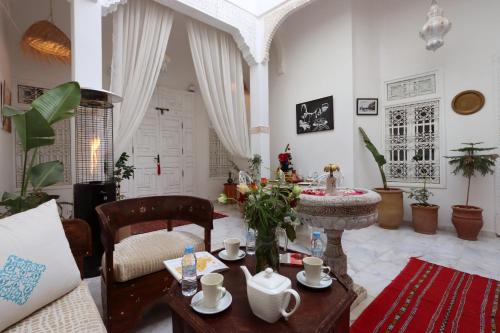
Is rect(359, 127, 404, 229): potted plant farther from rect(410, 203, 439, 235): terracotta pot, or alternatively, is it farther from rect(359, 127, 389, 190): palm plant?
rect(410, 203, 439, 235): terracotta pot

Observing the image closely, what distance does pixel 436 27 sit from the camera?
126 inches

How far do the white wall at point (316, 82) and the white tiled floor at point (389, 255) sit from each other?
3.88ft

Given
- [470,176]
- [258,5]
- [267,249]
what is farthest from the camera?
[258,5]

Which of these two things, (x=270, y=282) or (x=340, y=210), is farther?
(x=340, y=210)

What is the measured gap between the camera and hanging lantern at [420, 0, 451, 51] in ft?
10.5

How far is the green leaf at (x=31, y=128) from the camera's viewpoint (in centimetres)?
164

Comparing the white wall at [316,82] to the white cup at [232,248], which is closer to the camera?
the white cup at [232,248]

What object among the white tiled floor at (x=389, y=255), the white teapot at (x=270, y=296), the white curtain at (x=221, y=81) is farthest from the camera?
the white curtain at (x=221, y=81)

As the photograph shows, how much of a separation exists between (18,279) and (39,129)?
44.6 inches

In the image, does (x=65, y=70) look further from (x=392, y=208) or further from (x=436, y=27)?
(x=392, y=208)

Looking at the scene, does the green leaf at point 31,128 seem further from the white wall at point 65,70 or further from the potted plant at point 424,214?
A: the potted plant at point 424,214

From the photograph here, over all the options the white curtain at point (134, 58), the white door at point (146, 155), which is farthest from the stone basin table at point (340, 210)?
the white door at point (146, 155)

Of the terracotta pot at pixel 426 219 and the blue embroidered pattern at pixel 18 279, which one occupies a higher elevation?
the blue embroidered pattern at pixel 18 279

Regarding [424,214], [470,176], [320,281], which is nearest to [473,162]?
[470,176]
